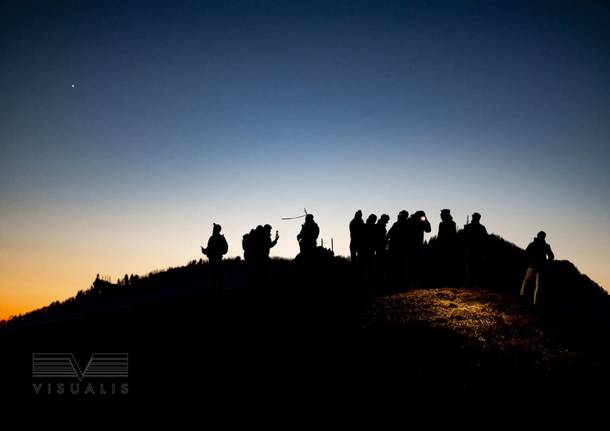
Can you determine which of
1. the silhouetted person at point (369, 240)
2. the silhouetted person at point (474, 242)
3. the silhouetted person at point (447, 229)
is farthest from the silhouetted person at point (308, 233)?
the silhouetted person at point (474, 242)

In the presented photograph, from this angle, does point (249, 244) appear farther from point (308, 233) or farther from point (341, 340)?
point (341, 340)

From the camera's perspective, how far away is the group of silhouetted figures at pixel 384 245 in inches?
650

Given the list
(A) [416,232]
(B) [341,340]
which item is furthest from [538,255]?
(B) [341,340]

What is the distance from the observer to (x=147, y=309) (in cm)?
1769

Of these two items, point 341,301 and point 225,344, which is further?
point 341,301

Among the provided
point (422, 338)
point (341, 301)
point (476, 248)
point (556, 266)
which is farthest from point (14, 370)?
point (556, 266)

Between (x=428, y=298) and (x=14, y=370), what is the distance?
44.0 ft

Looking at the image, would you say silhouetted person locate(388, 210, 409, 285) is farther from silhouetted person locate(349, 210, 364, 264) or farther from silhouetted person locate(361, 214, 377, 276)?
silhouetted person locate(349, 210, 364, 264)

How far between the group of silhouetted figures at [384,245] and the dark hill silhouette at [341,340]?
34.6 inches

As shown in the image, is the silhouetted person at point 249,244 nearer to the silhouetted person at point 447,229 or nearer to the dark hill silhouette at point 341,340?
the dark hill silhouette at point 341,340

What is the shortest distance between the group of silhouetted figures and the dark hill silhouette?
0.88 meters

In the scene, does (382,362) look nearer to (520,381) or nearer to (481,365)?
(481,365)

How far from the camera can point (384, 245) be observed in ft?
58.0

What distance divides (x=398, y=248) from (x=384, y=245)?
70 cm
